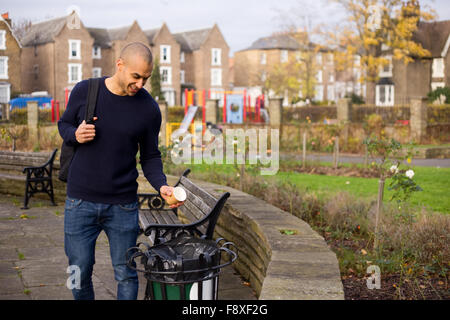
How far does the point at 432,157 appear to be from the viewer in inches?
729

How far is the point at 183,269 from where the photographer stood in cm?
310

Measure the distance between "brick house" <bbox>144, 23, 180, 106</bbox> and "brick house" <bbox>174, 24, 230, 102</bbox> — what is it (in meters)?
2.62

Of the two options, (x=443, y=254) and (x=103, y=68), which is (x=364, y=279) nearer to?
(x=443, y=254)

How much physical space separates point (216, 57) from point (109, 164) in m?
62.8

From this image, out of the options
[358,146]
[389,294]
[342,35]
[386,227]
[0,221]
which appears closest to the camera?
[389,294]

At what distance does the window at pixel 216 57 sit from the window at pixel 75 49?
1605cm

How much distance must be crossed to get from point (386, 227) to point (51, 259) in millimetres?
3386

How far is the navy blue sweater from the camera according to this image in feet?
11.2

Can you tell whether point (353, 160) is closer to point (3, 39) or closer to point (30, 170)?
point (30, 170)

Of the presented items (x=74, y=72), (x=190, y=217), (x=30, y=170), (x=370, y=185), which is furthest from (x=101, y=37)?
(x=190, y=217)

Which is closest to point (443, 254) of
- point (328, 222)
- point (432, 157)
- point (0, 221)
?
point (328, 222)

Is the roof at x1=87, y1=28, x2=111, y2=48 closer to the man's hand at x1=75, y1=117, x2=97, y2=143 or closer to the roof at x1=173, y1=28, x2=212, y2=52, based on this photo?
the roof at x1=173, y1=28, x2=212, y2=52

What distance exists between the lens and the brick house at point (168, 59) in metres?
59.0

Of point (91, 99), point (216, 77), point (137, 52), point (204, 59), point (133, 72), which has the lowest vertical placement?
point (91, 99)
